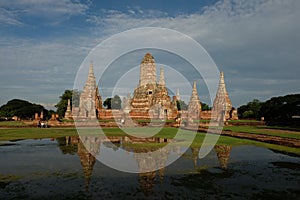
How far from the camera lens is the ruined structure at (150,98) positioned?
5397cm

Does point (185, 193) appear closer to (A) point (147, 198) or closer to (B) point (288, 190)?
(A) point (147, 198)

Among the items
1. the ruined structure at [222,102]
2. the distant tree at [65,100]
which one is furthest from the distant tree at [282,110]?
the distant tree at [65,100]

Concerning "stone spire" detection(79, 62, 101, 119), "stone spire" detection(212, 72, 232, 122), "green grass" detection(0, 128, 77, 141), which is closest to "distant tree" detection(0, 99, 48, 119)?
"stone spire" detection(79, 62, 101, 119)

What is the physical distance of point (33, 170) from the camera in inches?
420

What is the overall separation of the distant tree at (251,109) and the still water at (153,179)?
5464 centimetres

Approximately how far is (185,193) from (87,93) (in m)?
47.1

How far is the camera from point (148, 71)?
62.6 meters

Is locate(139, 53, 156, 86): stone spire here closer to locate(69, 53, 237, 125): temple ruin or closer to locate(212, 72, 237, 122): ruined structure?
locate(69, 53, 237, 125): temple ruin

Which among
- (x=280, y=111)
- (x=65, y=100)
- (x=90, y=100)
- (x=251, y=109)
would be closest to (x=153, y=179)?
(x=90, y=100)

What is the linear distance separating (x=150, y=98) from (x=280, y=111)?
25292mm

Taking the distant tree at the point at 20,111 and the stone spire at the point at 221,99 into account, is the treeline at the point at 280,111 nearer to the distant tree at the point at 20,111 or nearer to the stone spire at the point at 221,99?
the stone spire at the point at 221,99

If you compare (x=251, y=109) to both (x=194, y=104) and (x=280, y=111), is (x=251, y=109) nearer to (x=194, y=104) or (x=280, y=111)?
(x=280, y=111)

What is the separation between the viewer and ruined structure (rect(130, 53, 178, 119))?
54.0m

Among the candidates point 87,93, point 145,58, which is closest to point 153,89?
point 145,58
